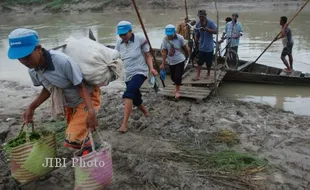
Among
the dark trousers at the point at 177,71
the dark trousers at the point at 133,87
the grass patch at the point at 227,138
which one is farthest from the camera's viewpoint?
the dark trousers at the point at 177,71

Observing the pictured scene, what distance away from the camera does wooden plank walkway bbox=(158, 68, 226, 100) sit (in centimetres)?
625

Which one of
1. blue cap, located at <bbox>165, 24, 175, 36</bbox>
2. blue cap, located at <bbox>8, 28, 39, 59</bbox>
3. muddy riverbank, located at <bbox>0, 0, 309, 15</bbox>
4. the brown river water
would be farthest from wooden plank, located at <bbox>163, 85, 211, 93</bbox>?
muddy riverbank, located at <bbox>0, 0, 309, 15</bbox>

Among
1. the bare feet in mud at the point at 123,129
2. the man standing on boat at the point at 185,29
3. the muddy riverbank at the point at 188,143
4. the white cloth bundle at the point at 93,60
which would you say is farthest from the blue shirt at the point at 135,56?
the man standing on boat at the point at 185,29

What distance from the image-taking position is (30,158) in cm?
279

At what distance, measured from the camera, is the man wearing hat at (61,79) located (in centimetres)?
Answer: 245

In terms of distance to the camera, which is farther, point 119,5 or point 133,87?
point 119,5

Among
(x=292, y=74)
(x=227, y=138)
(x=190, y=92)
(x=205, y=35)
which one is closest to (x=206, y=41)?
(x=205, y=35)

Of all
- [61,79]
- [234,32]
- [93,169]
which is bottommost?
[234,32]

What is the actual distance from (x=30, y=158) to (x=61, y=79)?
0.74 meters

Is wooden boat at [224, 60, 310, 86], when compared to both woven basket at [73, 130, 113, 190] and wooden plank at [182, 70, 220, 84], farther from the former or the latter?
woven basket at [73, 130, 113, 190]

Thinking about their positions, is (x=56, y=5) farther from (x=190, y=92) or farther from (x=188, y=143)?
(x=188, y=143)

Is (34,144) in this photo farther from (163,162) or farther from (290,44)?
(290,44)

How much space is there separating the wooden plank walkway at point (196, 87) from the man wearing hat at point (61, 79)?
3.31 meters

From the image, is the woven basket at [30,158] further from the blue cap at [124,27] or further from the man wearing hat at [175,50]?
the man wearing hat at [175,50]
